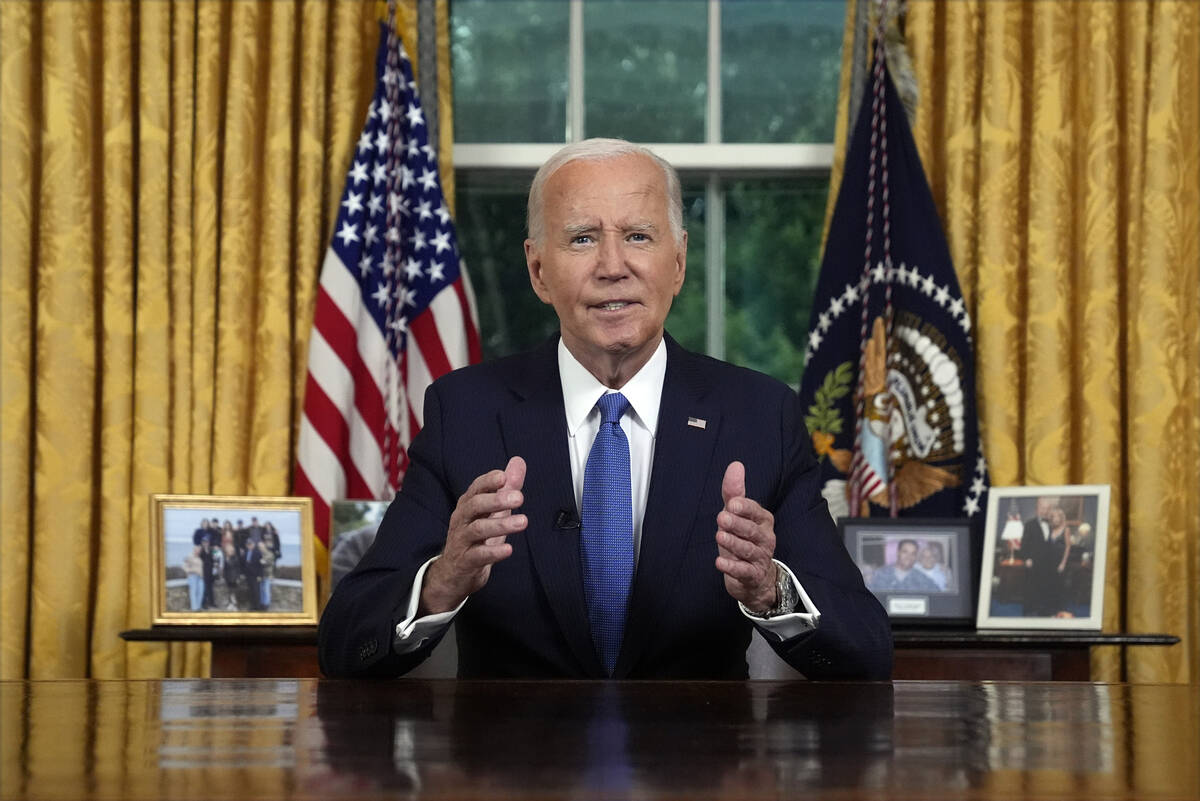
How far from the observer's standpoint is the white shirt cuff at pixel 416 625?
1.75m

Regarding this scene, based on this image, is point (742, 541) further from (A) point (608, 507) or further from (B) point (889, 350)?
(B) point (889, 350)

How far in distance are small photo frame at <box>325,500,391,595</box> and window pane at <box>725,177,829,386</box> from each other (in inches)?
44.8

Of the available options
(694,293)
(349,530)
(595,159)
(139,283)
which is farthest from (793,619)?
(139,283)

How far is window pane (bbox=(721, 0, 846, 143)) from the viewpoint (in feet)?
12.4

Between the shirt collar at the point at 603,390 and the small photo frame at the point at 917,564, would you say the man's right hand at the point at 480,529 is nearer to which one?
the shirt collar at the point at 603,390

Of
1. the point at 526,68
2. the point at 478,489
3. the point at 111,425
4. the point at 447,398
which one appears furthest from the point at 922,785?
the point at 526,68

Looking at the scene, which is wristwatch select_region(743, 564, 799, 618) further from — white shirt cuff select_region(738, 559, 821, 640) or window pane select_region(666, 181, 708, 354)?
window pane select_region(666, 181, 708, 354)

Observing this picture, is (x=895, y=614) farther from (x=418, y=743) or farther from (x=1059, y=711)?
(x=418, y=743)

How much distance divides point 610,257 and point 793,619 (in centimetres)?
61

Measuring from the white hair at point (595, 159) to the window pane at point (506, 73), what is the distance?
1.69 m

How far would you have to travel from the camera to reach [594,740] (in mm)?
1084

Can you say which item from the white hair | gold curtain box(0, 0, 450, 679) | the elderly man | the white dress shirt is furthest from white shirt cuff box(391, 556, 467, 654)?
gold curtain box(0, 0, 450, 679)

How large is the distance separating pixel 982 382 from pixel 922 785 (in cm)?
261

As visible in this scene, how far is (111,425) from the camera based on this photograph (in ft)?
11.3
